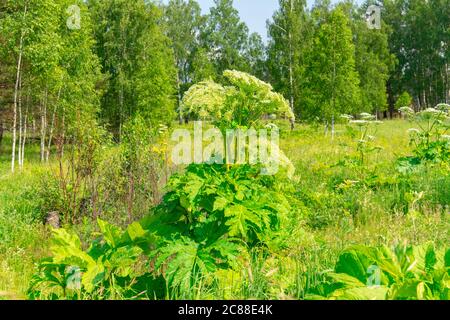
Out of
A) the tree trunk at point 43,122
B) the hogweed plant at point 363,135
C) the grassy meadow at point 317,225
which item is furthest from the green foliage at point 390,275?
the tree trunk at point 43,122

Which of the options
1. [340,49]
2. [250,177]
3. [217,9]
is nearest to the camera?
[250,177]

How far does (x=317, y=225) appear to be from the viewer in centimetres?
696

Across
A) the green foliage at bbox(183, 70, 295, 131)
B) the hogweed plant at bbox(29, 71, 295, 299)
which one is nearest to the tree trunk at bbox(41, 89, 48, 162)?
the green foliage at bbox(183, 70, 295, 131)

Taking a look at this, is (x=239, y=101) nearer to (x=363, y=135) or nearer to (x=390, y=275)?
(x=390, y=275)

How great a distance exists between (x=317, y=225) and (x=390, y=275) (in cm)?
527

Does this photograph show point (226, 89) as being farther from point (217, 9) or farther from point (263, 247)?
point (217, 9)

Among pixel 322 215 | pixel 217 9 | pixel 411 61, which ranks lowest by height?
pixel 322 215

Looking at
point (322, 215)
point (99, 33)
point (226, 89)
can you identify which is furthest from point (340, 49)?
point (226, 89)

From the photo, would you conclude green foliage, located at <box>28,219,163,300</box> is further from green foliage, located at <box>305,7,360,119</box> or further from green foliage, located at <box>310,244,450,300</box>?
green foliage, located at <box>305,7,360,119</box>

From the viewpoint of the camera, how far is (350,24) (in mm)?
45500

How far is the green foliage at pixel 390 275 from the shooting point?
157 cm

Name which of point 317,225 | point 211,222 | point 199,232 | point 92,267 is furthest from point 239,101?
point 317,225
